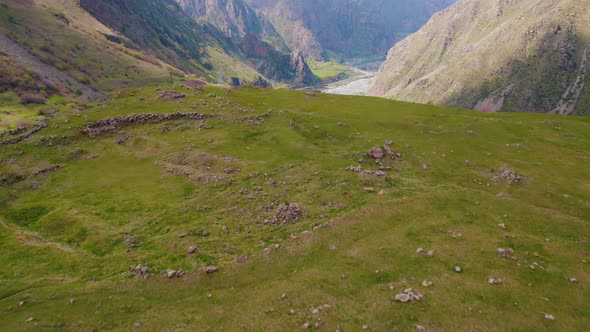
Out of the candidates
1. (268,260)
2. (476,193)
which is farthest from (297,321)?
(476,193)

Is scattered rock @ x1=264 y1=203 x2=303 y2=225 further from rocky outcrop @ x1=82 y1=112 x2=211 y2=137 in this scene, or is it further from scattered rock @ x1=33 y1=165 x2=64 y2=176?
rocky outcrop @ x1=82 y1=112 x2=211 y2=137

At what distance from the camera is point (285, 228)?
2947 centimetres

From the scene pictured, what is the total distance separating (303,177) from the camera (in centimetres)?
3919

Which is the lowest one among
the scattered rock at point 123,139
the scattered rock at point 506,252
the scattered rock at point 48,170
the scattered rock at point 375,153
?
the scattered rock at point 506,252

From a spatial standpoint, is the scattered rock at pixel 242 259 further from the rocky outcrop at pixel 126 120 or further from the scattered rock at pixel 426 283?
the rocky outcrop at pixel 126 120

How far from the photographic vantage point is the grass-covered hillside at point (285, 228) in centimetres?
1952

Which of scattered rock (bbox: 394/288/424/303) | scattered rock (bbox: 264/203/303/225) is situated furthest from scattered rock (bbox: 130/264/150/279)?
scattered rock (bbox: 394/288/424/303)

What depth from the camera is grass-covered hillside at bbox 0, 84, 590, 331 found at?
19516mm

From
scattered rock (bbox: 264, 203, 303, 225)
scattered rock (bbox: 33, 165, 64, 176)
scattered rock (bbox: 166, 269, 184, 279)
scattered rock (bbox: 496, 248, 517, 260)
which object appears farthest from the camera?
scattered rock (bbox: 33, 165, 64, 176)

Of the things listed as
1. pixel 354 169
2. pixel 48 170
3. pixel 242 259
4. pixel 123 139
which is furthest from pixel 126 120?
pixel 242 259

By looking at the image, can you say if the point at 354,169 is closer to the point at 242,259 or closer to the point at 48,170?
the point at 242,259

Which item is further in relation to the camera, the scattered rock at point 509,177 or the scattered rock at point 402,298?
the scattered rock at point 509,177

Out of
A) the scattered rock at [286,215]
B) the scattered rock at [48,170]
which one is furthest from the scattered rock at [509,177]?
the scattered rock at [48,170]

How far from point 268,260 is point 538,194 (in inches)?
1409
